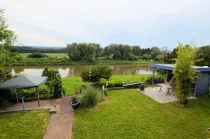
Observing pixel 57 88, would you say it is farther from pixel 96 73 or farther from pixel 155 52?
pixel 155 52

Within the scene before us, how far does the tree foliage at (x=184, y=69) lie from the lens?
681 centimetres

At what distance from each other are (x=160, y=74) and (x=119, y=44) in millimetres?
31038

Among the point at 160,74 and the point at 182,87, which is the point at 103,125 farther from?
the point at 160,74

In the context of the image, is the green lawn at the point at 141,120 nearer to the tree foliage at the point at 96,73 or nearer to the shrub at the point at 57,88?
the tree foliage at the point at 96,73

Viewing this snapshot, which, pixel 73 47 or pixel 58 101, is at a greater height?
pixel 73 47

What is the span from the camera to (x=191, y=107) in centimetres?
702

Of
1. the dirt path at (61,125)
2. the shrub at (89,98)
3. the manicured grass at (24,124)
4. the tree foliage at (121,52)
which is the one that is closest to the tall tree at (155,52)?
the tree foliage at (121,52)

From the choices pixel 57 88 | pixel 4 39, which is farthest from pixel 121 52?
pixel 4 39

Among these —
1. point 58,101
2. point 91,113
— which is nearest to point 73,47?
Answer: point 58,101

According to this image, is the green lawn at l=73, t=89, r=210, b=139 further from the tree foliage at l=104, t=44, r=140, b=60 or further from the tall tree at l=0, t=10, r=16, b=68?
the tree foliage at l=104, t=44, r=140, b=60

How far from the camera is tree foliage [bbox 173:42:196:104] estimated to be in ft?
22.3

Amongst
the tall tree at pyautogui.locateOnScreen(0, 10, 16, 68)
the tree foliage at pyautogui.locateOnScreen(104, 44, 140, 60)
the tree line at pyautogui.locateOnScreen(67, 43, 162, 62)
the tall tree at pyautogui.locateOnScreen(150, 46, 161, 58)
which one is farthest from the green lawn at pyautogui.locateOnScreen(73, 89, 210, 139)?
the tall tree at pyautogui.locateOnScreen(150, 46, 161, 58)

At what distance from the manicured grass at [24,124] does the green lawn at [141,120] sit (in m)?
1.31

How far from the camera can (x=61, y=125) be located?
208 inches
